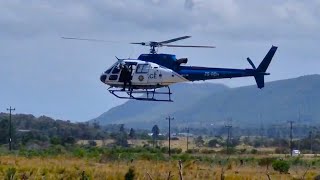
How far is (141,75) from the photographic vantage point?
42.5 meters

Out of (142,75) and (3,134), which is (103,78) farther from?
(3,134)

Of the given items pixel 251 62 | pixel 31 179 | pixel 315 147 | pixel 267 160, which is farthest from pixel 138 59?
pixel 315 147

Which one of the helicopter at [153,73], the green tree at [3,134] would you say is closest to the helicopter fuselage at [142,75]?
the helicopter at [153,73]

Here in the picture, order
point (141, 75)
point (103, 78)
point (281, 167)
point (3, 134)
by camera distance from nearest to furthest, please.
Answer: point (141, 75) → point (103, 78) → point (281, 167) → point (3, 134)

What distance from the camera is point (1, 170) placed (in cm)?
5516

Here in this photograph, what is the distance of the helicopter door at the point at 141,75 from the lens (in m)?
42.6

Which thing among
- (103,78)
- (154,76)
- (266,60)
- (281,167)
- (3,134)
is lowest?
(281,167)

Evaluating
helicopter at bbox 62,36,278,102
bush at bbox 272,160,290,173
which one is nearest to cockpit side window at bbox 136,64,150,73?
helicopter at bbox 62,36,278,102

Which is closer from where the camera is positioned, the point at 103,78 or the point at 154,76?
the point at 154,76

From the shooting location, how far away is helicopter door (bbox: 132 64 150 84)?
140 ft

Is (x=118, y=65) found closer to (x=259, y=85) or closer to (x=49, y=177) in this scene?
(x=259, y=85)

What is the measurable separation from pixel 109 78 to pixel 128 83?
997 mm

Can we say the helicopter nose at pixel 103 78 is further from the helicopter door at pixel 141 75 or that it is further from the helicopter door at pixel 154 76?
the helicopter door at pixel 154 76

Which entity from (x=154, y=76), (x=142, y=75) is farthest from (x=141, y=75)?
(x=154, y=76)
